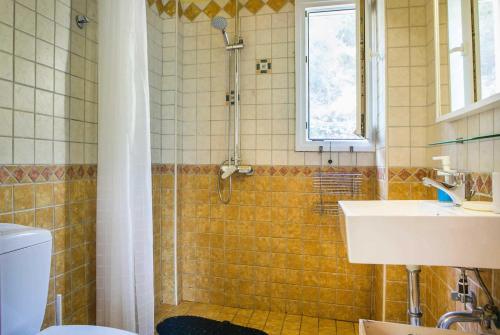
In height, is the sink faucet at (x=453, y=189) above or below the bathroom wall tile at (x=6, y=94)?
below

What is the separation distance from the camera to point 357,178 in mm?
2113

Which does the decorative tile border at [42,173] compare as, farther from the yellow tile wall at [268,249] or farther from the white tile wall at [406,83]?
the white tile wall at [406,83]

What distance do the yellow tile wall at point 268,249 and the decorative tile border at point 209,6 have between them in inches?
48.9

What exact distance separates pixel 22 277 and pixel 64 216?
512 millimetres

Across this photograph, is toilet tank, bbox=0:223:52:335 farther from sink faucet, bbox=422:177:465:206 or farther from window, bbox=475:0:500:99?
window, bbox=475:0:500:99

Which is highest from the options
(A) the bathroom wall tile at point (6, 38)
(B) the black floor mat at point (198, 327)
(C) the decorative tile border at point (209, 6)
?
(C) the decorative tile border at point (209, 6)

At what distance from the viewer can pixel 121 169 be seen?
1.55 m

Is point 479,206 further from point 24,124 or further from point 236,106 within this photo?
point 24,124

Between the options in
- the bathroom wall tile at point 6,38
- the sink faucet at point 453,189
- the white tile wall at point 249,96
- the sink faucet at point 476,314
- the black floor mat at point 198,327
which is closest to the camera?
the sink faucet at point 476,314

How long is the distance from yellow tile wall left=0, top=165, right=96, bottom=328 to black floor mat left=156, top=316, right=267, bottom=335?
1.75 feet

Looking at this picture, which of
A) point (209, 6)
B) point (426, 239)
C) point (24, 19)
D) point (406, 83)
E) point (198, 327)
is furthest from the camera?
point (209, 6)

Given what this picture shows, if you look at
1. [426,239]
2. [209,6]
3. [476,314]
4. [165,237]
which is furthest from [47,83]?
[476,314]

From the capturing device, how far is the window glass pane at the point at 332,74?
2225 millimetres

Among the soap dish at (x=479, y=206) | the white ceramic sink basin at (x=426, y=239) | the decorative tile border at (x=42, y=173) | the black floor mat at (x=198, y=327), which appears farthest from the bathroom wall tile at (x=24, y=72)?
the soap dish at (x=479, y=206)
